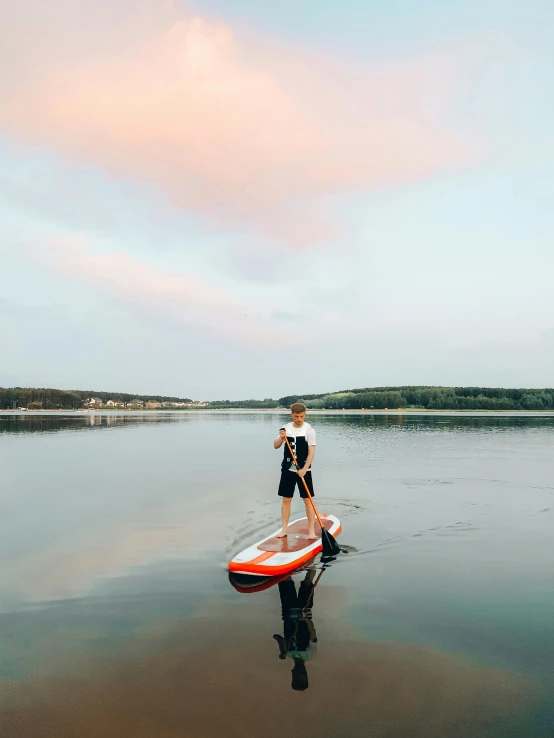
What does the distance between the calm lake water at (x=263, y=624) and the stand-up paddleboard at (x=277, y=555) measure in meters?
0.34

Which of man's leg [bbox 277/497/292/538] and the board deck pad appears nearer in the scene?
the board deck pad

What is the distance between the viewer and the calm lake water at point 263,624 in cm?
505

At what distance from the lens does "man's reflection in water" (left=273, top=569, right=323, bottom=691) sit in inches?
233

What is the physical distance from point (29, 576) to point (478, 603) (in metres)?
8.00

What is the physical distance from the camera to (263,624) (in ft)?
23.6

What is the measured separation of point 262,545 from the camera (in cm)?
1037

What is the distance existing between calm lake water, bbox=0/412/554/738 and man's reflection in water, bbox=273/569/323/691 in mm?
92

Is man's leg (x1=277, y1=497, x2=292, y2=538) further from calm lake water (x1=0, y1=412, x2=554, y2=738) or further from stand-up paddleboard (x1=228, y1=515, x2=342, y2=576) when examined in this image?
calm lake water (x1=0, y1=412, x2=554, y2=738)

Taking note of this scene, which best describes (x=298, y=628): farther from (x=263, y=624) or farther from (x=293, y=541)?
(x=293, y=541)

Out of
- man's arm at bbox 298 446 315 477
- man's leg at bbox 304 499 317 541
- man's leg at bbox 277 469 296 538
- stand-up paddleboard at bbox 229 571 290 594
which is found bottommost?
stand-up paddleboard at bbox 229 571 290 594

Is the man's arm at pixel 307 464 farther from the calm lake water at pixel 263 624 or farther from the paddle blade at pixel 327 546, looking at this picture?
the calm lake water at pixel 263 624

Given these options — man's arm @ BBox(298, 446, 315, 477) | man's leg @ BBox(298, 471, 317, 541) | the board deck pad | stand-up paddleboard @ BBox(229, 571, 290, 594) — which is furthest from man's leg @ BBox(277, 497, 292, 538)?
stand-up paddleboard @ BBox(229, 571, 290, 594)

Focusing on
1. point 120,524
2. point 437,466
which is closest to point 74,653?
point 120,524

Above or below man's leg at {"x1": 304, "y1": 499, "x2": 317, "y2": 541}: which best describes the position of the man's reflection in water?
below
